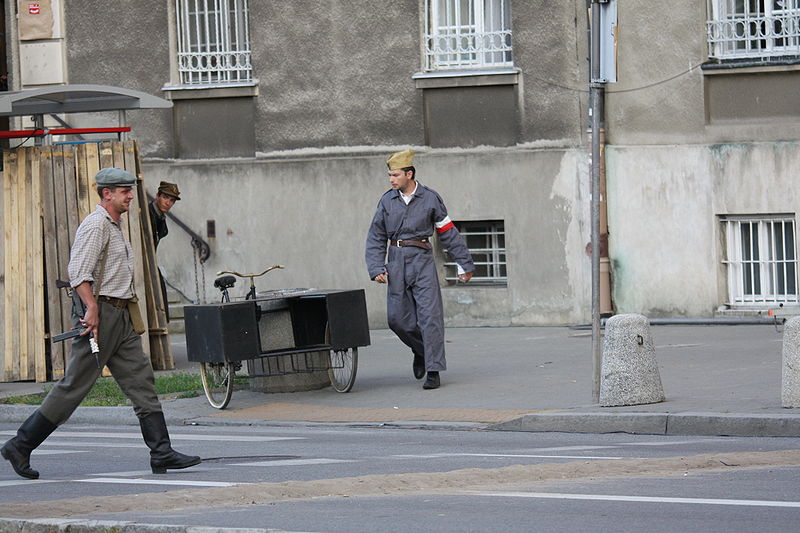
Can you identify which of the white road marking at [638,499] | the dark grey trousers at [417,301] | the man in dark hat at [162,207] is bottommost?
the white road marking at [638,499]

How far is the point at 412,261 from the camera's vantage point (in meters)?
13.2

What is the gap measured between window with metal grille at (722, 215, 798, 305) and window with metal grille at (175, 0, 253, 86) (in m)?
6.61

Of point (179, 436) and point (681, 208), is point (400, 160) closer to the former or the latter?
point (179, 436)

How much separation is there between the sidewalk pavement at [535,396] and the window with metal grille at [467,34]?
3900 millimetres

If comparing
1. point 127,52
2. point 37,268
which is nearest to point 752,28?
point 127,52

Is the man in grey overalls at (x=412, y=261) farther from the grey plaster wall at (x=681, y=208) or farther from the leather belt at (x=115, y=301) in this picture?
the grey plaster wall at (x=681, y=208)

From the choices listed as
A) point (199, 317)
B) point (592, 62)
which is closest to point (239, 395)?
point (199, 317)

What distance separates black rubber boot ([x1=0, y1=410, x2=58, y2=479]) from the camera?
9.18m

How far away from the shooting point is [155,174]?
20.4 m

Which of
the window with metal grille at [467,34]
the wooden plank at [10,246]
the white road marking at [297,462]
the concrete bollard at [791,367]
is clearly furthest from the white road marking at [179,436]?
the window with metal grille at [467,34]

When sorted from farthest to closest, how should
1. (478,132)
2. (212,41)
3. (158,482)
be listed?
(212,41)
(478,132)
(158,482)

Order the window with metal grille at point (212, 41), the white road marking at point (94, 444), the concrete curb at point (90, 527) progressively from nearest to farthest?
the concrete curb at point (90, 527) < the white road marking at point (94, 444) < the window with metal grille at point (212, 41)

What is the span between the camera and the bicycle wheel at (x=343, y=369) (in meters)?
13.3

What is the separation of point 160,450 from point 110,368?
22.9 inches
